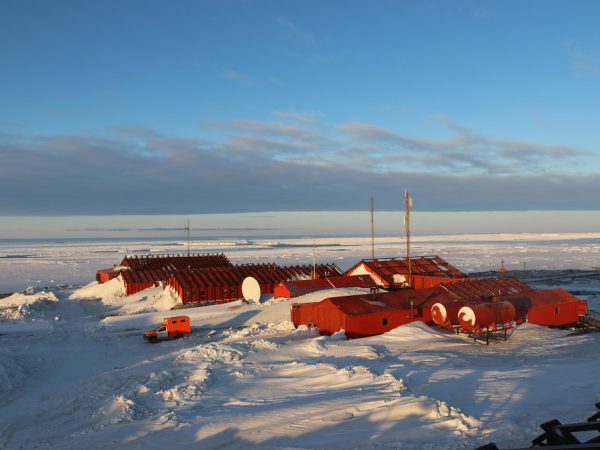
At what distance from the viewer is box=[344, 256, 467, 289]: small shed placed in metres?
34.4

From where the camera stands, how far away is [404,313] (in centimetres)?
2588

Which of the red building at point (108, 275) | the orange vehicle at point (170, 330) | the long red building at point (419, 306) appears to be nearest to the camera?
the long red building at point (419, 306)

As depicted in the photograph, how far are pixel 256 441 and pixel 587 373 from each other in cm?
1156

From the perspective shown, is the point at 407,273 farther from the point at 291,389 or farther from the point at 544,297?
the point at 291,389

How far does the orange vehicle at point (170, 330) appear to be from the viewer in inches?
1012

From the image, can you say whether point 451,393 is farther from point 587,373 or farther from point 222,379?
point 222,379

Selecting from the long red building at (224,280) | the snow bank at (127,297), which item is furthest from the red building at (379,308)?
the snow bank at (127,297)

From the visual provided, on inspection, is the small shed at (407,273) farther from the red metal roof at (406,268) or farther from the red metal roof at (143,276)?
the red metal roof at (143,276)

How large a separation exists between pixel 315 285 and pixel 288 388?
18631 millimetres

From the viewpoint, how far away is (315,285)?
34.3 m

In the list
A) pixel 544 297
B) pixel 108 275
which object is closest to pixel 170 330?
pixel 544 297

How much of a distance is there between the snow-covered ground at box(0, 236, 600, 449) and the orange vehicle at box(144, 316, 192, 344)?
0.76 m

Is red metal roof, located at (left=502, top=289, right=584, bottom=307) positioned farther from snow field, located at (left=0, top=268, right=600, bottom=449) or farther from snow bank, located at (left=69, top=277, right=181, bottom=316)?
snow bank, located at (left=69, top=277, right=181, bottom=316)

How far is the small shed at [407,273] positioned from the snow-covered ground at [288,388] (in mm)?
9157
